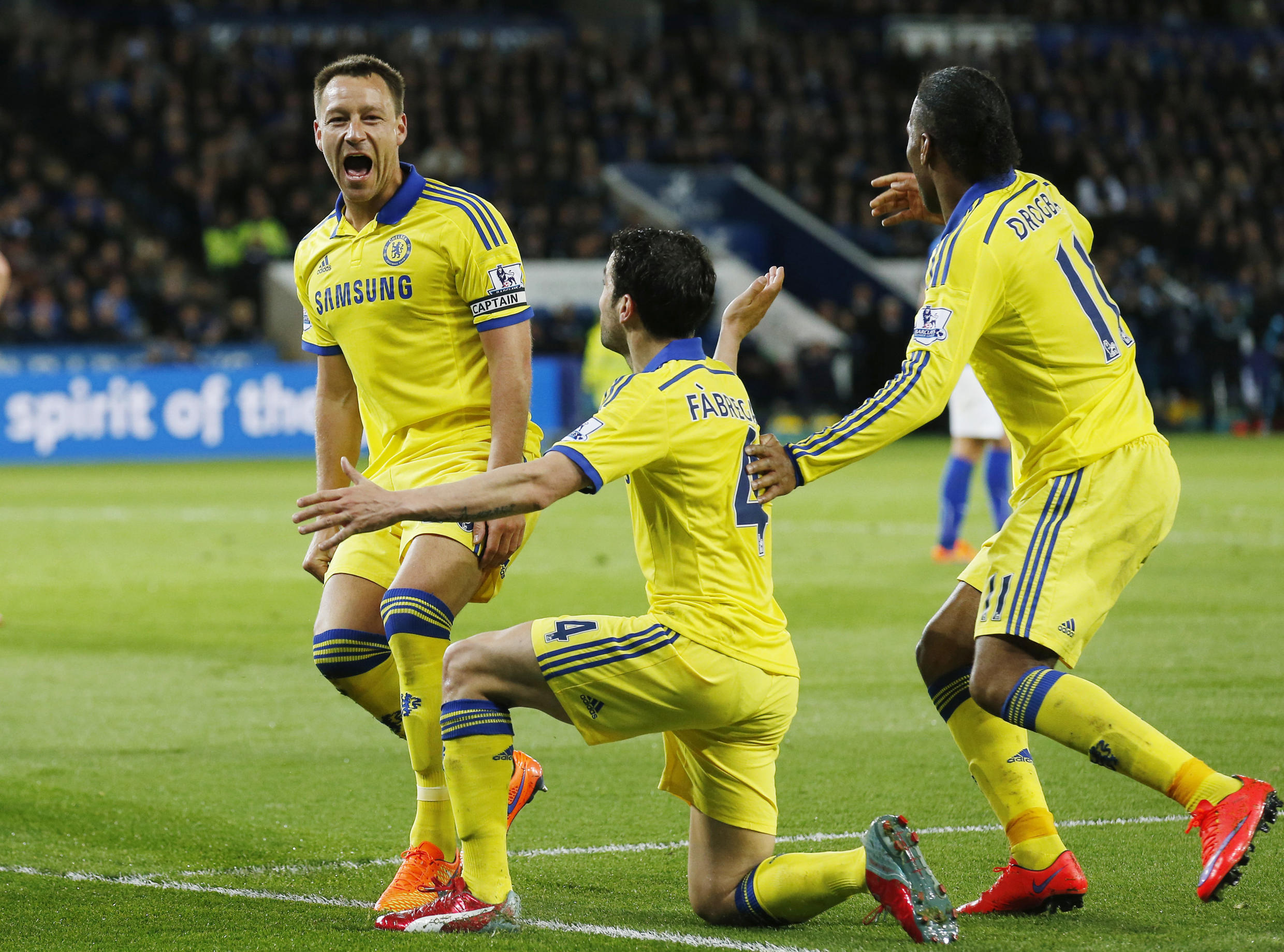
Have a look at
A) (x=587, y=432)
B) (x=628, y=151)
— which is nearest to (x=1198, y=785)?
(x=587, y=432)

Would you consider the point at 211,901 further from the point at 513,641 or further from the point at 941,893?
the point at 941,893

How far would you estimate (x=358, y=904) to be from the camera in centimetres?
427

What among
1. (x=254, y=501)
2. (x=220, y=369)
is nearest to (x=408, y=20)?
(x=220, y=369)


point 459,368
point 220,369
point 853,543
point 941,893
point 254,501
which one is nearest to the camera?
point 941,893

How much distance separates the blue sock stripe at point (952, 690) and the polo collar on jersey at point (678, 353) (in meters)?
1.09

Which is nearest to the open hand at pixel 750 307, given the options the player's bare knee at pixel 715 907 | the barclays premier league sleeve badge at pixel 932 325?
the barclays premier league sleeve badge at pixel 932 325

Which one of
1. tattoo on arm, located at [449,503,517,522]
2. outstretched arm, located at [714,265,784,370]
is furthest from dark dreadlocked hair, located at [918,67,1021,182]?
tattoo on arm, located at [449,503,517,522]

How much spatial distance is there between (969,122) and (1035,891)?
6.16 ft

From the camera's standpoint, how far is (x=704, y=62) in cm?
3247

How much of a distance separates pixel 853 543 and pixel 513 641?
9.00 metres

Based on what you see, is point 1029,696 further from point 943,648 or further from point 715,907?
point 715,907

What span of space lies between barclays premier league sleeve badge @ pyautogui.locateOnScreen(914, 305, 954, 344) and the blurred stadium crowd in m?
20.0

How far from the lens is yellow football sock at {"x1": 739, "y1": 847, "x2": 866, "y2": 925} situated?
3861 mm

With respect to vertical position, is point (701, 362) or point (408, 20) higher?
point (408, 20)
